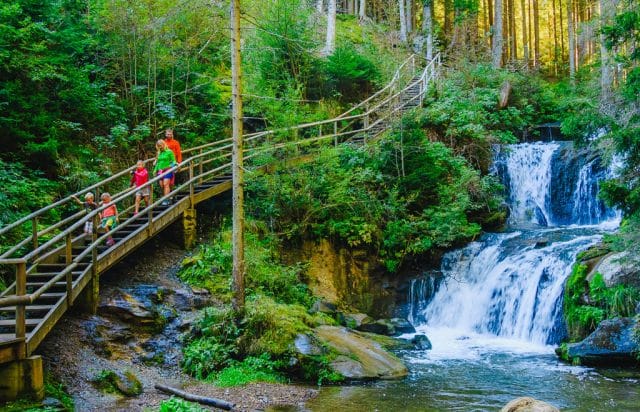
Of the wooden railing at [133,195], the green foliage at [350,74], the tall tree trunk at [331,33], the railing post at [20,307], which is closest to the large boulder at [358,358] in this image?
the wooden railing at [133,195]

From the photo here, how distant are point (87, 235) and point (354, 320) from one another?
22.6 ft

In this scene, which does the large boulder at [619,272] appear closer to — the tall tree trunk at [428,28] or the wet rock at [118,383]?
the wet rock at [118,383]

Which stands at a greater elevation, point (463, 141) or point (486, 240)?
point (463, 141)

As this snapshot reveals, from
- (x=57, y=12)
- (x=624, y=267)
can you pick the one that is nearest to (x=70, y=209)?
(x=57, y=12)

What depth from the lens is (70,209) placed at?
559 inches

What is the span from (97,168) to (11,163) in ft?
Answer: 8.40

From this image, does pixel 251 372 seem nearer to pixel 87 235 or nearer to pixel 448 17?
pixel 87 235

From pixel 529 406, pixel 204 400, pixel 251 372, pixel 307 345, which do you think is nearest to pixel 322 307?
pixel 307 345

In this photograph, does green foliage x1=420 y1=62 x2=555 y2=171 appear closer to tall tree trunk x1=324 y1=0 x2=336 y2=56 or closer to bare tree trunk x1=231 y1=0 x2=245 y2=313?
tall tree trunk x1=324 y1=0 x2=336 y2=56

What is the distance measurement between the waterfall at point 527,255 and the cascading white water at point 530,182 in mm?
33

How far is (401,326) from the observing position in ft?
49.1

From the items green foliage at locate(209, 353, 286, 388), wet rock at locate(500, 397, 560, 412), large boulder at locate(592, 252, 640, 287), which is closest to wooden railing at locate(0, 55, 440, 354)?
green foliage at locate(209, 353, 286, 388)

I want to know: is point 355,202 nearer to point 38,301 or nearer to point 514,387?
point 514,387

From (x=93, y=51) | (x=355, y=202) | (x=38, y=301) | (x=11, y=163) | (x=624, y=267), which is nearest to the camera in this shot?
(x=38, y=301)
